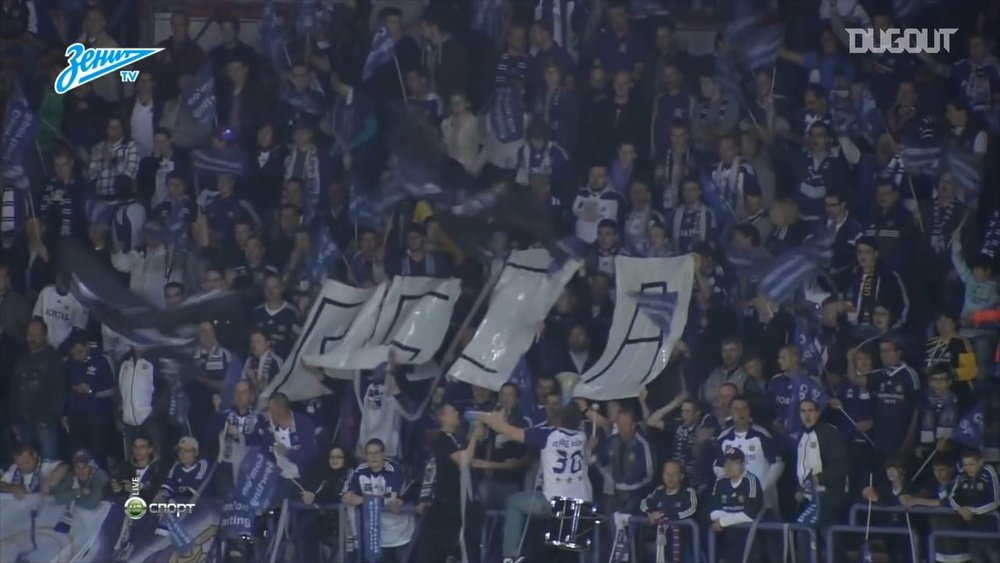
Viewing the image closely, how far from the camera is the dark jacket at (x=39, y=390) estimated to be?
959cm

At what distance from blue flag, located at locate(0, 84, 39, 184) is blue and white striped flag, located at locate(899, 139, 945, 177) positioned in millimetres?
5775

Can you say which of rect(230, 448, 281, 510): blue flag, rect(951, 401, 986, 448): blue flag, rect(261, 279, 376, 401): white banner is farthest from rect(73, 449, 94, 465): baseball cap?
rect(951, 401, 986, 448): blue flag

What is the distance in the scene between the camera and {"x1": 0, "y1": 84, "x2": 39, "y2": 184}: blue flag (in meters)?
10.3

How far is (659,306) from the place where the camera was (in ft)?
30.0

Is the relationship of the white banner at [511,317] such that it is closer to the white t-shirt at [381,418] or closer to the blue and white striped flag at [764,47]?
the white t-shirt at [381,418]

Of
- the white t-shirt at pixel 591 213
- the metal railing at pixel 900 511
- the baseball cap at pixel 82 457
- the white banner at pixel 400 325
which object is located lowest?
the metal railing at pixel 900 511

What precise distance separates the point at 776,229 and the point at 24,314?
4850 millimetres

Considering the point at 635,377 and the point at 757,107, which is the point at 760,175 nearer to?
the point at 757,107

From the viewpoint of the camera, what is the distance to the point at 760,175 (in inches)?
375

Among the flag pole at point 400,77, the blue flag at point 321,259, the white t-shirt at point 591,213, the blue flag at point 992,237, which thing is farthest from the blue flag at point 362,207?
the blue flag at point 992,237

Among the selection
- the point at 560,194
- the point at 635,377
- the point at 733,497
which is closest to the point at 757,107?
the point at 560,194

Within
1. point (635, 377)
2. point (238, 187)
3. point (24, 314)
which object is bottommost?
point (635, 377)

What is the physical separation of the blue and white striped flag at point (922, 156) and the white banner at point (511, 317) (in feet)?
7.09

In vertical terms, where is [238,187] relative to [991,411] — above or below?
above
